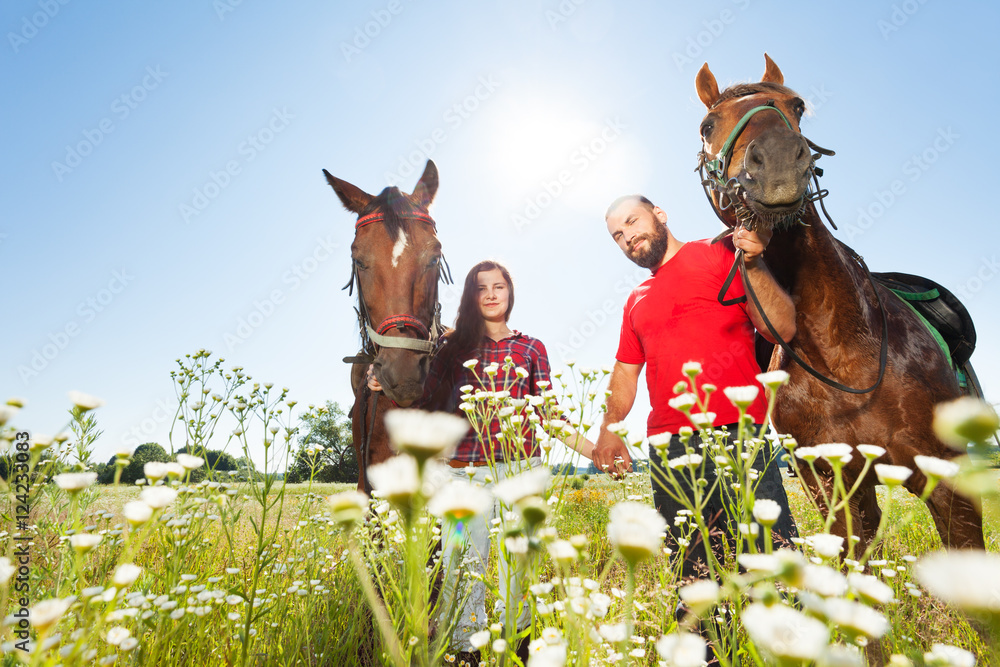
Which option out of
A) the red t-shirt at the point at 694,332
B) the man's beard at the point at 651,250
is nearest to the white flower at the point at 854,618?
the red t-shirt at the point at 694,332

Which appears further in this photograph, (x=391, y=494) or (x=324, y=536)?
(x=324, y=536)

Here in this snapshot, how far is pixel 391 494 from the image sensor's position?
65 cm

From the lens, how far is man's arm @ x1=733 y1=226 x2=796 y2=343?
8.50 ft

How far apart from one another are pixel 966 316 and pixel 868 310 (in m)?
1.08

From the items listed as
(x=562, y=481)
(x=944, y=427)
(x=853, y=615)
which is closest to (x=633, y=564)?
(x=853, y=615)

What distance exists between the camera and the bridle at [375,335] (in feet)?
10.4

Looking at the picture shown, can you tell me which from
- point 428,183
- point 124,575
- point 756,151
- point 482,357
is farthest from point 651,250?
point 124,575

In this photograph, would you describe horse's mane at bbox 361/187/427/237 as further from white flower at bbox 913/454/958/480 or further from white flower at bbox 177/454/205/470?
white flower at bbox 913/454/958/480

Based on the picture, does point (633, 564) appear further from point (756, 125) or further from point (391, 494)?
point (756, 125)

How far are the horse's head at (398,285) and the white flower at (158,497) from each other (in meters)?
2.02

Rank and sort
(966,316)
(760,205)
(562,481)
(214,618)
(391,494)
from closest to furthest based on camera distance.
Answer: (391,494)
(562,481)
(214,618)
(760,205)
(966,316)

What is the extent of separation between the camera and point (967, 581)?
23.7 inches

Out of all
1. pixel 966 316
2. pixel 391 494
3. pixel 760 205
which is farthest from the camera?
pixel 966 316

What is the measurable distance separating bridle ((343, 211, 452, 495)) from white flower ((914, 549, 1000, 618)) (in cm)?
275
